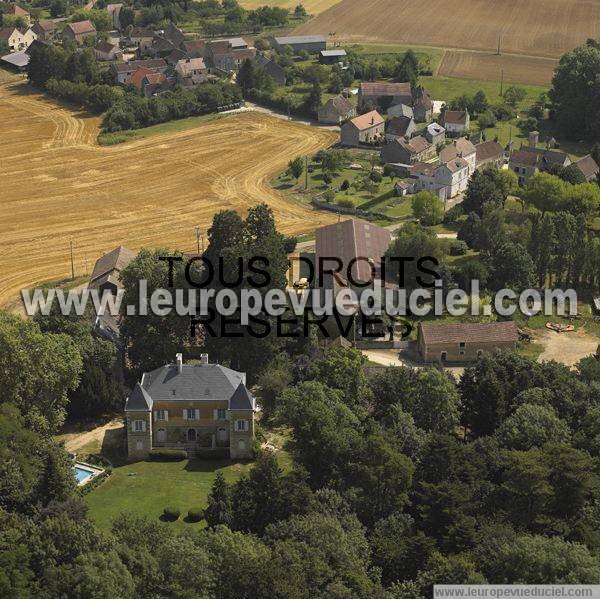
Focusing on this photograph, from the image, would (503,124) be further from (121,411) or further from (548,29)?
(121,411)

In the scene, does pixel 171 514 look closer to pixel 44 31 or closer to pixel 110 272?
pixel 110 272

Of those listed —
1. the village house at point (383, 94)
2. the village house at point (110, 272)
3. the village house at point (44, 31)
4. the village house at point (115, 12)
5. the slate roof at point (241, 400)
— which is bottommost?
the slate roof at point (241, 400)

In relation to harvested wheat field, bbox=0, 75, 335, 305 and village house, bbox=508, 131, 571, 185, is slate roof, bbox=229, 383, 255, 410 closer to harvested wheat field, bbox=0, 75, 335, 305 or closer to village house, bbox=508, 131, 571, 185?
harvested wheat field, bbox=0, 75, 335, 305

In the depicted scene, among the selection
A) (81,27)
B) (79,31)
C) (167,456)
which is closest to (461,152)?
(167,456)

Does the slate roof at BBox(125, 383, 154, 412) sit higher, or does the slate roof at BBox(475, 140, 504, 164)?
the slate roof at BBox(475, 140, 504, 164)

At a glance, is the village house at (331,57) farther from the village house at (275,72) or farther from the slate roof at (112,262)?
the slate roof at (112,262)

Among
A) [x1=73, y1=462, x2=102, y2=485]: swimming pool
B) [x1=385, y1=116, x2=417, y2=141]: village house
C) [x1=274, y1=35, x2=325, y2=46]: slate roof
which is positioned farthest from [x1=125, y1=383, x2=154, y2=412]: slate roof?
[x1=274, y1=35, x2=325, y2=46]: slate roof

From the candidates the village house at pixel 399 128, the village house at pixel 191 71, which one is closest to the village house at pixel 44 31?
the village house at pixel 191 71
